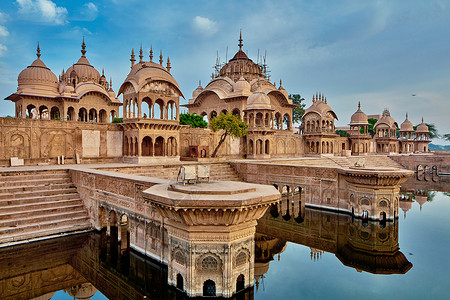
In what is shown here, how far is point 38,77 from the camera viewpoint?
79.5ft

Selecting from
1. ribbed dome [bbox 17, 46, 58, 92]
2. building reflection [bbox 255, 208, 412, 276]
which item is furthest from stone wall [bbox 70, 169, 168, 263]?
ribbed dome [bbox 17, 46, 58, 92]

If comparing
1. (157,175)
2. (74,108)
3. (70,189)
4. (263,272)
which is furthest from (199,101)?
(263,272)

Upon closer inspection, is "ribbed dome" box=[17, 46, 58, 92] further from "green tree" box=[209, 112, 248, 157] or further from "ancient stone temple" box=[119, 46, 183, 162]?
"green tree" box=[209, 112, 248, 157]

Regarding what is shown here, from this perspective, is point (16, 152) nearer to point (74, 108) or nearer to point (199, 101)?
point (74, 108)

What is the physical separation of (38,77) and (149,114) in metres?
12.1

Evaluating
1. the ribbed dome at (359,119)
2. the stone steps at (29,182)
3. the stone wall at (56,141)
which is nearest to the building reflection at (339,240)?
→ the stone steps at (29,182)

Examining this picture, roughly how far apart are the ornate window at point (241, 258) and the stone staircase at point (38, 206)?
6.67 meters

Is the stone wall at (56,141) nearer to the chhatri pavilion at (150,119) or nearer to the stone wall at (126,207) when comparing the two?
the chhatri pavilion at (150,119)

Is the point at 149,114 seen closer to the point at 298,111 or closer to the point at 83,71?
the point at 83,71

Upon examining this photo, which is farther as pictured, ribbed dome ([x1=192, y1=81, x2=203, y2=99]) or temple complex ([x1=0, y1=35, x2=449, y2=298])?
ribbed dome ([x1=192, y1=81, x2=203, y2=99])

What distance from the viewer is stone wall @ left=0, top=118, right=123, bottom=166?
15000 millimetres

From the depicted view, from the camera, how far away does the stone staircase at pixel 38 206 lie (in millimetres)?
9359

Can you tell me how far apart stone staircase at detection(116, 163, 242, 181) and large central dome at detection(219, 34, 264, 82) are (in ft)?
62.8

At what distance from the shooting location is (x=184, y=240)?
237 inches
